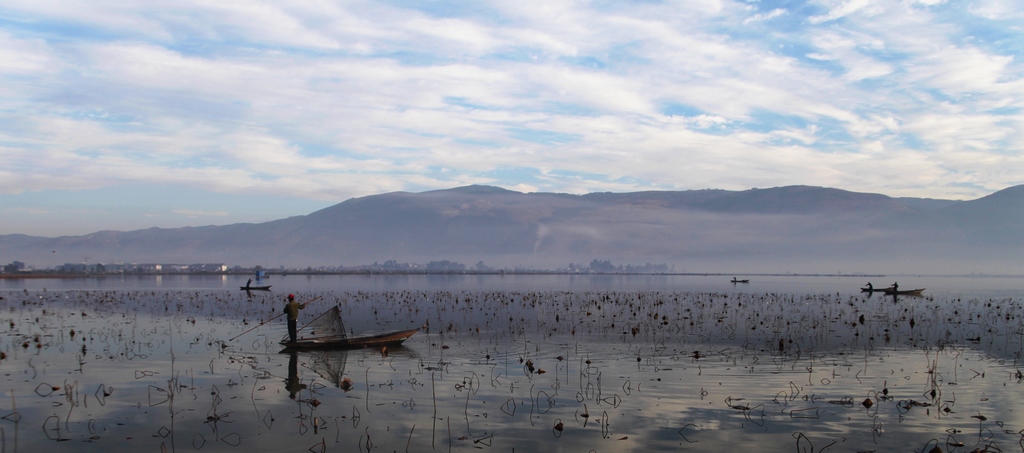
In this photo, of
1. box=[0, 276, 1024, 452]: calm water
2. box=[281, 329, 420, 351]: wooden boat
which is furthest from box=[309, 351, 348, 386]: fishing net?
box=[281, 329, 420, 351]: wooden boat

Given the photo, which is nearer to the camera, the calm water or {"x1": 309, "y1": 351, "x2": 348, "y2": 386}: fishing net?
the calm water

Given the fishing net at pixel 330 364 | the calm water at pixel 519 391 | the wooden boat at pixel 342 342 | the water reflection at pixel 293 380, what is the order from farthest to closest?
the wooden boat at pixel 342 342 → the fishing net at pixel 330 364 → the water reflection at pixel 293 380 → the calm water at pixel 519 391

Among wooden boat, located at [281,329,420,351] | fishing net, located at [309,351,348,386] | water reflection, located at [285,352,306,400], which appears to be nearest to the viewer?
water reflection, located at [285,352,306,400]

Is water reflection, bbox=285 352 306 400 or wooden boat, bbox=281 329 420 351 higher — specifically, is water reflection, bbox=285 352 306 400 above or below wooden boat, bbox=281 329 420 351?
below

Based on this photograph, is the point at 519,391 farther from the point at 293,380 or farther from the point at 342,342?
the point at 342,342

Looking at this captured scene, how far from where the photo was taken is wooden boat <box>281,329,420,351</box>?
83.4 ft

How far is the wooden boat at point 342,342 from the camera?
2541cm

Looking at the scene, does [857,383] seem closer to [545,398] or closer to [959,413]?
Answer: [959,413]

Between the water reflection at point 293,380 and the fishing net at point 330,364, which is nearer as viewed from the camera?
the water reflection at point 293,380

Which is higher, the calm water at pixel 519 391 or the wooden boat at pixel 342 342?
the wooden boat at pixel 342 342

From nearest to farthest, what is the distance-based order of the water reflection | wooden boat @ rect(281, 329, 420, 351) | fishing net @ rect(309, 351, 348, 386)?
the water reflection, fishing net @ rect(309, 351, 348, 386), wooden boat @ rect(281, 329, 420, 351)

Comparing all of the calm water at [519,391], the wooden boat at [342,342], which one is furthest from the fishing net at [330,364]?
the wooden boat at [342,342]

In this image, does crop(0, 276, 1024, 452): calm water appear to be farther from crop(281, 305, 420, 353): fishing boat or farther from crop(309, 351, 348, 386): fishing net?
crop(281, 305, 420, 353): fishing boat

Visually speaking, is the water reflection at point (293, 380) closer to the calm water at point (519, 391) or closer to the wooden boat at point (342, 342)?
the calm water at point (519, 391)
